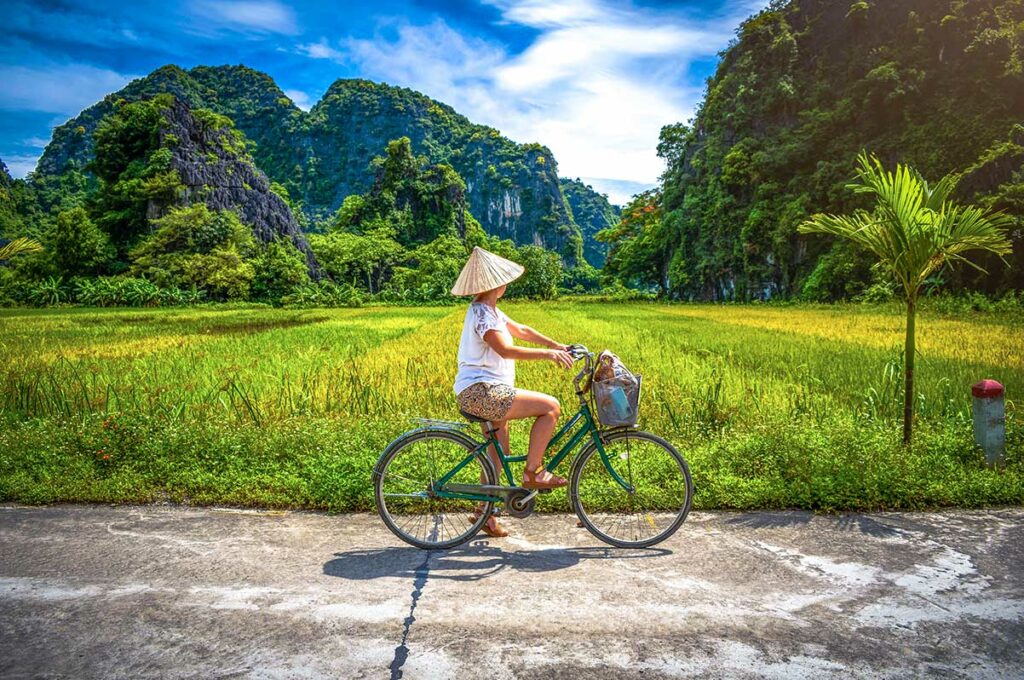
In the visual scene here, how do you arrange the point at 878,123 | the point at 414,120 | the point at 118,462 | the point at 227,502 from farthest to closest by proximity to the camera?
the point at 414,120 → the point at 878,123 → the point at 118,462 → the point at 227,502

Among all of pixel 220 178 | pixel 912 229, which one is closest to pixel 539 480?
pixel 912 229

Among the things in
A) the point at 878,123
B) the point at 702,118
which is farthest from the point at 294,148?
the point at 878,123

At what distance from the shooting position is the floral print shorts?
349 centimetres

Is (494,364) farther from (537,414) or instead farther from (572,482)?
(572,482)

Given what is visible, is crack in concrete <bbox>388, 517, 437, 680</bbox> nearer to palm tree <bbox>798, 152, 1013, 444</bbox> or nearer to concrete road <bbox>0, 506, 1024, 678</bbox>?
concrete road <bbox>0, 506, 1024, 678</bbox>

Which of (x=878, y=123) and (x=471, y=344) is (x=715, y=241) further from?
(x=471, y=344)

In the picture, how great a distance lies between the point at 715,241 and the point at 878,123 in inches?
466

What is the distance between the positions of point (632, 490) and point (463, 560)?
111 cm

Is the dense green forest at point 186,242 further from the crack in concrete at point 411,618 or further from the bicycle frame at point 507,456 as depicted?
the crack in concrete at point 411,618

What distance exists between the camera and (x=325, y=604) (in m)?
2.90

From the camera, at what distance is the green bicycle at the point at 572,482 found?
362 cm

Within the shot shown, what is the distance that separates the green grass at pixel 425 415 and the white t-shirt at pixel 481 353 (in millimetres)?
1202

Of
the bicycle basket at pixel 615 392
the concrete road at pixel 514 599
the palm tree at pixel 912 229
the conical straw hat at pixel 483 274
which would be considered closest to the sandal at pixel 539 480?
the concrete road at pixel 514 599

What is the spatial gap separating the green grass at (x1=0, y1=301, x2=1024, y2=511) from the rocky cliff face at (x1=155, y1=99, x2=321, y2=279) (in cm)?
5027
